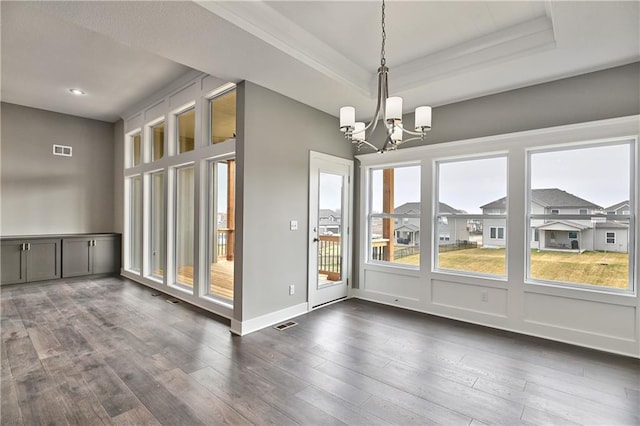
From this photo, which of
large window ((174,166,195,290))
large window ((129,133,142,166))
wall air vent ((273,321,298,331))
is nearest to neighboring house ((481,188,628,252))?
wall air vent ((273,321,298,331))

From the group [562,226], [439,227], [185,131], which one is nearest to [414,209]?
[439,227]

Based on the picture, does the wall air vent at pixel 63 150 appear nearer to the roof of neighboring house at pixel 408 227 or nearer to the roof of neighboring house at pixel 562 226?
the roof of neighboring house at pixel 408 227

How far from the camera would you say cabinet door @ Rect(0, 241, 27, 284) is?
536cm

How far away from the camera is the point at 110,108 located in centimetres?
591

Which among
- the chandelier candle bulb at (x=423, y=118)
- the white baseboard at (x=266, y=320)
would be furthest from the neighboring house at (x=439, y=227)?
the chandelier candle bulb at (x=423, y=118)

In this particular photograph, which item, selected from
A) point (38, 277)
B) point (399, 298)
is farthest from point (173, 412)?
point (38, 277)

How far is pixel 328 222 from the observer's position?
4.70 meters

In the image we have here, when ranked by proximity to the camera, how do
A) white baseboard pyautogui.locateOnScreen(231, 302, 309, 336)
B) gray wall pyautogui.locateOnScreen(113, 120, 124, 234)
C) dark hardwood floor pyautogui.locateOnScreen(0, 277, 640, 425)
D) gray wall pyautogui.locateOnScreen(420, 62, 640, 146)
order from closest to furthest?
dark hardwood floor pyautogui.locateOnScreen(0, 277, 640, 425) → gray wall pyautogui.locateOnScreen(420, 62, 640, 146) → white baseboard pyautogui.locateOnScreen(231, 302, 309, 336) → gray wall pyautogui.locateOnScreen(113, 120, 124, 234)

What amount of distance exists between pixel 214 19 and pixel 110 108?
4760 millimetres

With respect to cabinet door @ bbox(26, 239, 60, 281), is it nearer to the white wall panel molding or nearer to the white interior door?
the white interior door

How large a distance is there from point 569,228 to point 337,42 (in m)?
3.23

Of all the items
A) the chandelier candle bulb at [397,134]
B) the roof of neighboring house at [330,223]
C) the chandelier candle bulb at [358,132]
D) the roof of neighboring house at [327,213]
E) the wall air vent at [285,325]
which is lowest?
the wall air vent at [285,325]

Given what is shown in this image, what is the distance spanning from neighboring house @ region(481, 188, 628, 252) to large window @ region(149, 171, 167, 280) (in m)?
5.26

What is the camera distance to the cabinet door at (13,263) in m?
5.36
